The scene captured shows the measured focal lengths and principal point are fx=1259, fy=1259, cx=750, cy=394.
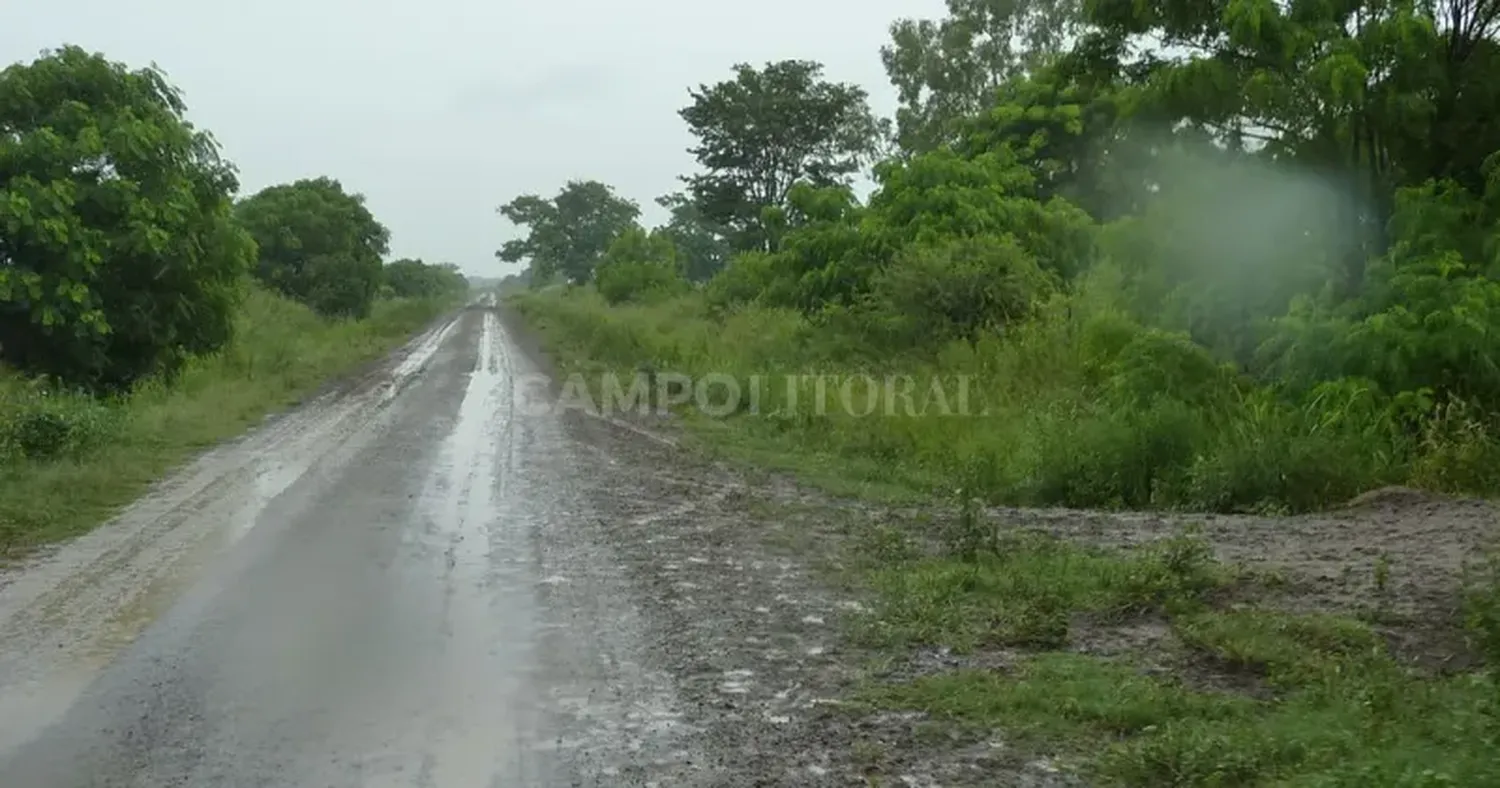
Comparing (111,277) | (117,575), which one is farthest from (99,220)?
(117,575)

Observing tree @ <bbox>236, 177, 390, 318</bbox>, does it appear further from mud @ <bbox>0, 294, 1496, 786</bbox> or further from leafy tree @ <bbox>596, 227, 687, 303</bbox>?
mud @ <bbox>0, 294, 1496, 786</bbox>

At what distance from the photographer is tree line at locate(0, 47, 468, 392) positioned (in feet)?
53.1

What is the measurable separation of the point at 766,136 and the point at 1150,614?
40.1m

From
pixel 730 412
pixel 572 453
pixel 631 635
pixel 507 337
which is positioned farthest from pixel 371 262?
pixel 631 635

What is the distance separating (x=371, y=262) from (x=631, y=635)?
4901 cm

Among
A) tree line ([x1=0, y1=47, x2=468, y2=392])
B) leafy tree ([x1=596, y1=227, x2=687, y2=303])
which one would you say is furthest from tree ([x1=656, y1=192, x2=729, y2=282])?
tree line ([x1=0, y1=47, x2=468, y2=392])

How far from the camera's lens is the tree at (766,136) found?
149 feet

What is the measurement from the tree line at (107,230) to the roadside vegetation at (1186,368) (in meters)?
6.64

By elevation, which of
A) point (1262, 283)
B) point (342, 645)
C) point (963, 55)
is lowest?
point (342, 645)

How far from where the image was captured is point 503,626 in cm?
689

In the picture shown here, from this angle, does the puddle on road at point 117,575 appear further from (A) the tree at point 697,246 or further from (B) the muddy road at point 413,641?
(A) the tree at point 697,246

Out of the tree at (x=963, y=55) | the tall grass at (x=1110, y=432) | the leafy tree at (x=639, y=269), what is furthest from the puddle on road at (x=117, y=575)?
the leafy tree at (x=639, y=269)

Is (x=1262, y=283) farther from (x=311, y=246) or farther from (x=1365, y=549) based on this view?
(x=311, y=246)

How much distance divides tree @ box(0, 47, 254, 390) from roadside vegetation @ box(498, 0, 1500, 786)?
698 centimetres
